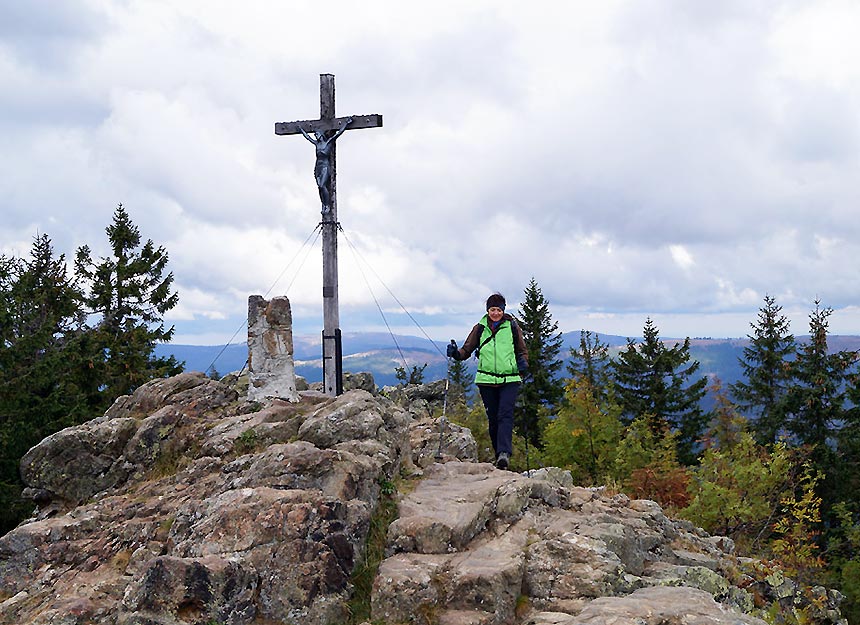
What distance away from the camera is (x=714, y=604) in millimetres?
6488

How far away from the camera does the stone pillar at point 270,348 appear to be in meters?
12.6

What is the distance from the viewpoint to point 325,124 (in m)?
15.5

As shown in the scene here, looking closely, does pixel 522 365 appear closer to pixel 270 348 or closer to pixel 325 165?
pixel 270 348

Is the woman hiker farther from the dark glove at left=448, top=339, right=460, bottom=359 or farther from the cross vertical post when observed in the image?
the cross vertical post

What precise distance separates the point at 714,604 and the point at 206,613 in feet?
18.8

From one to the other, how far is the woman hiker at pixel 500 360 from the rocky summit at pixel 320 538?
1.00 m

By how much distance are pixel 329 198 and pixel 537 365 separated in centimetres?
3557

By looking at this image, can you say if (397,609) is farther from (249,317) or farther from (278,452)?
(249,317)

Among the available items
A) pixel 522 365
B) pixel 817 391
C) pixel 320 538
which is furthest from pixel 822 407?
pixel 320 538

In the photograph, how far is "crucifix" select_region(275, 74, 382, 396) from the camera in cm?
1520

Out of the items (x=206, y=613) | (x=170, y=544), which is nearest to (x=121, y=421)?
(x=170, y=544)

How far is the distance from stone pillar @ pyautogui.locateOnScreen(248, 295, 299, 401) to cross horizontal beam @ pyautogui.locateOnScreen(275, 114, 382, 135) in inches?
206

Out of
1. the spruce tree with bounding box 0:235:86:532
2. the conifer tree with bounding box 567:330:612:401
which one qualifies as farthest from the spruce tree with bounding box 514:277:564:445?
the spruce tree with bounding box 0:235:86:532

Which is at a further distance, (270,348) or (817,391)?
(817,391)
